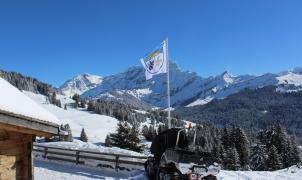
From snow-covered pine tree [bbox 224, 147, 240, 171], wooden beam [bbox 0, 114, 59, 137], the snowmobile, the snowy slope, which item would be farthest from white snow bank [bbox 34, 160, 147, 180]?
the snowy slope

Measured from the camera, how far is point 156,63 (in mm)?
25766

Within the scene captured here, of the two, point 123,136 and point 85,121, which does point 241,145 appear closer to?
point 123,136

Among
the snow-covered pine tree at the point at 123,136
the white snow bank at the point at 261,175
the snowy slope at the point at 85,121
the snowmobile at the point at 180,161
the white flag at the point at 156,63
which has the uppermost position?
the snowy slope at the point at 85,121

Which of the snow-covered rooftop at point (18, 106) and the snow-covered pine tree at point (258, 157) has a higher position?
the snow-covered rooftop at point (18, 106)

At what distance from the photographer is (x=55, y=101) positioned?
198 m

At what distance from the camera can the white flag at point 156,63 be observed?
2506cm

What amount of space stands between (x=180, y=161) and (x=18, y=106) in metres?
10.8

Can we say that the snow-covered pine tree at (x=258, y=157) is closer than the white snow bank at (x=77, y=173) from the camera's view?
No

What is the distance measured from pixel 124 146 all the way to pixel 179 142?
22.0 m

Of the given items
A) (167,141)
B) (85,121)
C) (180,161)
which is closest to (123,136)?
(167,141)

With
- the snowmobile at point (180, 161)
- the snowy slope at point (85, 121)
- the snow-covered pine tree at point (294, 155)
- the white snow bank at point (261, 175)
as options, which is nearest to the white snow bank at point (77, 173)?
the snowmobile at point (180, 161)

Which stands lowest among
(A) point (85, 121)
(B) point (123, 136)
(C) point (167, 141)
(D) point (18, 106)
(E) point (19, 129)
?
(E) point (19, 129)

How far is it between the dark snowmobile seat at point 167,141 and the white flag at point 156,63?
20.8ft

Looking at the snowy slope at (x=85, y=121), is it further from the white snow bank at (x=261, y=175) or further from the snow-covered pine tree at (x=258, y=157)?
the white snow bank at (x=261, y=175)
